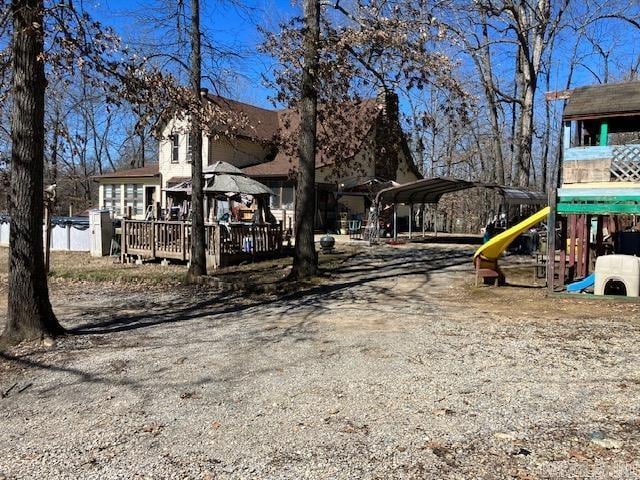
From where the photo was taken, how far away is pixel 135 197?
101 feet

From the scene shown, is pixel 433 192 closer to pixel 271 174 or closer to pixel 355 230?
pixel 355 230

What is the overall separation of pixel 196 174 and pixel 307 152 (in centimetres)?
244

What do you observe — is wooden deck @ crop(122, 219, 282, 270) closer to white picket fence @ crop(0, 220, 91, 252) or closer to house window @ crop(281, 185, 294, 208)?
white picket fence @ crop(0, 220, 91, 252)

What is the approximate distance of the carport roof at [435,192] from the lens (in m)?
19.6

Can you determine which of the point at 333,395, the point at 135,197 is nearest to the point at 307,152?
the point at 333,395

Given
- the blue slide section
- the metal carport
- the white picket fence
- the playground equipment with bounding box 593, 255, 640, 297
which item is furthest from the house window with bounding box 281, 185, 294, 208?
the playground equipment with bounding box 593, 255, 640, 297

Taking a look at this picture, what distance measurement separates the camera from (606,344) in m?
6.37

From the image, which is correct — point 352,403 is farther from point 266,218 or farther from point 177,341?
point 266,218

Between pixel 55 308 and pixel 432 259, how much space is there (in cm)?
1034

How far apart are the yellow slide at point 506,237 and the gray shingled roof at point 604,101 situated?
1969mm

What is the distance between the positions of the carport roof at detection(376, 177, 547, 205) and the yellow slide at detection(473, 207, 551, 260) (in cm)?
864

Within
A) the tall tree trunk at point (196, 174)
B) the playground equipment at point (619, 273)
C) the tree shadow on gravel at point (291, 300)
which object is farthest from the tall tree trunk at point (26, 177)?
the playground equipment at point (619, 273)

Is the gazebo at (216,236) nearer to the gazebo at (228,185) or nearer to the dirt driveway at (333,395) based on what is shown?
the gazebo at (228,185)

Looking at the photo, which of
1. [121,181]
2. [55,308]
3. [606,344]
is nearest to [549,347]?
[606,344]
